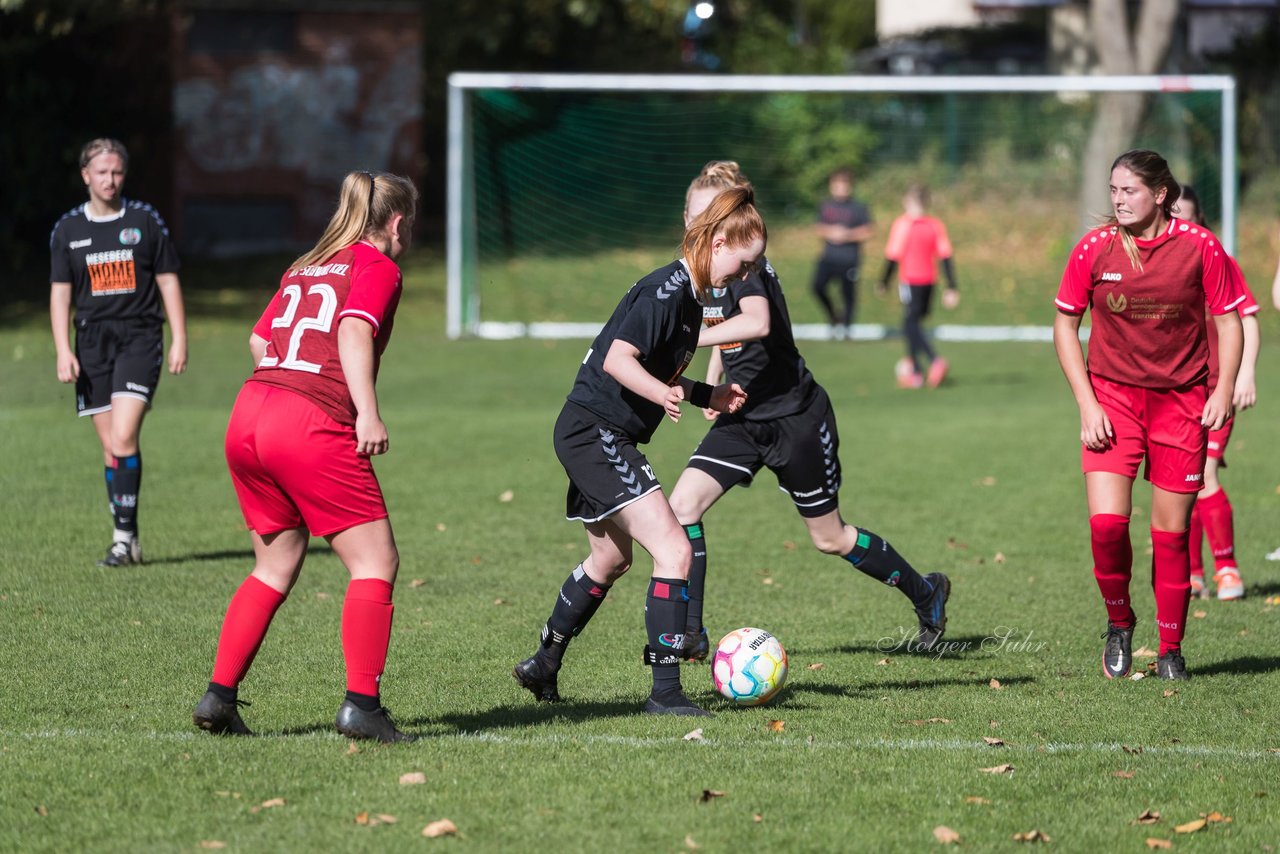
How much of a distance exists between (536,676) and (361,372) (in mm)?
1631

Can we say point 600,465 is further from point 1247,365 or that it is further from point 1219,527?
point 1219,527

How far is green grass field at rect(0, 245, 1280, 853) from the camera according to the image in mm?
4676

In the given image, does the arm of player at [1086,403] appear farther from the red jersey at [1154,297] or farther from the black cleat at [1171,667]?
the black cleat at [1171,667]

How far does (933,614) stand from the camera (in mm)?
7176

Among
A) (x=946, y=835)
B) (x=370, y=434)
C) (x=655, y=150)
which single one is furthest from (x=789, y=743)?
(x=655, y=150)

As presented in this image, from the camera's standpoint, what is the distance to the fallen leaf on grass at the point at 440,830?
4.49 meters

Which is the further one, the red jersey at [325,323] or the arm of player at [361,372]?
the red jersey at [325,323]

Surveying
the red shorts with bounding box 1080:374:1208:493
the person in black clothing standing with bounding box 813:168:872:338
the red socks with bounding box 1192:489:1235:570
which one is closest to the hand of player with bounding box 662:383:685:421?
the red shorts with bounding box 1080:374:1208:493

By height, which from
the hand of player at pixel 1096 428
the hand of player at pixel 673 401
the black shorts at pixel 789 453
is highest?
the hand of player at pixel 673 401

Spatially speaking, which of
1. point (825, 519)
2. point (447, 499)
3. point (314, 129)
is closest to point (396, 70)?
point (314, 129)

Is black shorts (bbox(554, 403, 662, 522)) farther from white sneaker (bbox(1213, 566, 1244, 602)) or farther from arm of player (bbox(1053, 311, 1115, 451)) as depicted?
white sneaker (bbox(1213, 566, 1244, 602))

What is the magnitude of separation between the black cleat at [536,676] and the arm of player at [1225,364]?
2737 millimetres

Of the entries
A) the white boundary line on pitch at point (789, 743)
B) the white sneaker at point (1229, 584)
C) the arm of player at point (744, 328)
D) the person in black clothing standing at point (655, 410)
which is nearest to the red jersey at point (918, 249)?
the white sneaker at point (1229, 584)

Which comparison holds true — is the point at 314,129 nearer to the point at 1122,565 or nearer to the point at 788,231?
the point at 788,231
